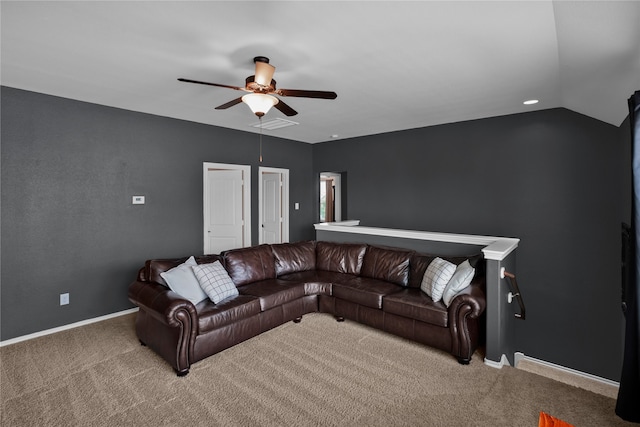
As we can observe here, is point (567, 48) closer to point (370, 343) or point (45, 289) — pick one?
point (370, 343)

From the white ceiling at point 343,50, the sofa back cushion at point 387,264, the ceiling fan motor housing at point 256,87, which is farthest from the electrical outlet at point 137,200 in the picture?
the sofa back cushion at point 387,264

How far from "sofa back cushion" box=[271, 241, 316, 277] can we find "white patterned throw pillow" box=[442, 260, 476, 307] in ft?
6.69

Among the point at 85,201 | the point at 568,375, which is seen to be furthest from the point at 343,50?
the point at 568,375

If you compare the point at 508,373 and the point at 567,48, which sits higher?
the point at 567,48

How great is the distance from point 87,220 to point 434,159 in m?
5.00

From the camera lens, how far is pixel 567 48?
235 cm

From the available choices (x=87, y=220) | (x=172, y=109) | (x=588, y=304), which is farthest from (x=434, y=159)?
(x=87, y=220)

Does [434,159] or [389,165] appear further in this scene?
[389,165]

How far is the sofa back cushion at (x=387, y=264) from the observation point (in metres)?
3.91

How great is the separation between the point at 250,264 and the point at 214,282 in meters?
0.79

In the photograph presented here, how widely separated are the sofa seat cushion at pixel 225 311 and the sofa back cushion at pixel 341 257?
1514 mm

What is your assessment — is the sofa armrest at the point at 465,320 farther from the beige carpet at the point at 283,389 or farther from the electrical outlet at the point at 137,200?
the electrical outlet at the point at 137,200

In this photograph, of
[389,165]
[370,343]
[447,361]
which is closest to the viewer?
[447,361]

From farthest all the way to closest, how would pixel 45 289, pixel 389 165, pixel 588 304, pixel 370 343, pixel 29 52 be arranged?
pixel 389 165 < pixel 588 304 < pixel 45 289 < pixel 370 343 < pixel 29 52
